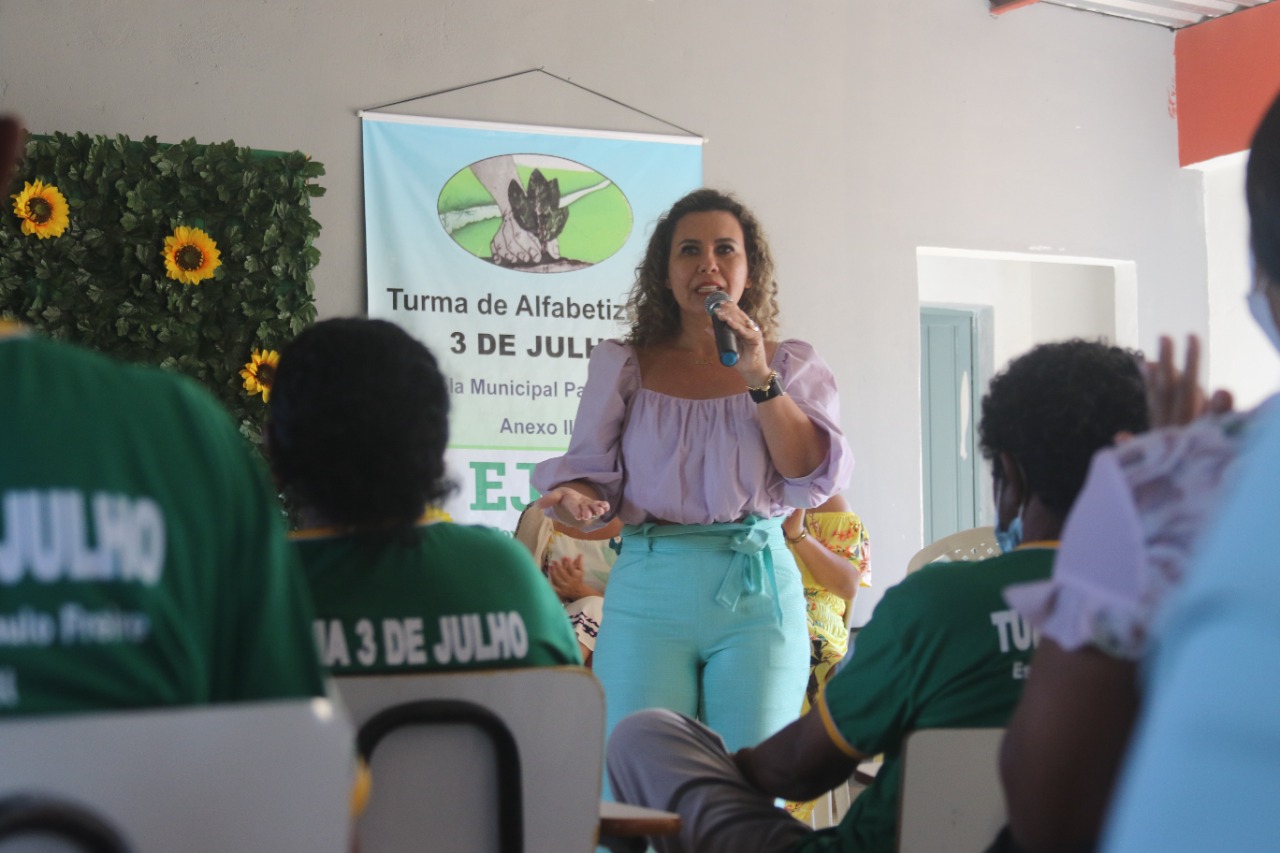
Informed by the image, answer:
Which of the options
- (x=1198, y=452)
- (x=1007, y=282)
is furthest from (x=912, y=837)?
(x=1007, y=282)

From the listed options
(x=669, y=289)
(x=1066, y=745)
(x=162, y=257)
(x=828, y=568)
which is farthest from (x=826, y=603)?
(x=1066, y=745)

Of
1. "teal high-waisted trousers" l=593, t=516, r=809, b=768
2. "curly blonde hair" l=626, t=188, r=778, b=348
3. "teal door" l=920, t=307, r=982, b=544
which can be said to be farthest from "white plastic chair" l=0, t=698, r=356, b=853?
"teal door" l=920, t=307, r=982, b=544

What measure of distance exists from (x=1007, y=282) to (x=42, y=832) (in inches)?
327

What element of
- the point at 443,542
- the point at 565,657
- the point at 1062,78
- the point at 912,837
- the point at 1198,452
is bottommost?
the point at 912,837

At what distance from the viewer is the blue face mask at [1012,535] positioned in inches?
68.3

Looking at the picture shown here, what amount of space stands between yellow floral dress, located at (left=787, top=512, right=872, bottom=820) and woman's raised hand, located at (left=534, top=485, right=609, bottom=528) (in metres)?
1.23

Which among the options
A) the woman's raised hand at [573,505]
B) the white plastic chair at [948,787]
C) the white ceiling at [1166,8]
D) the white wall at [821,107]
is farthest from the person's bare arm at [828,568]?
the white ceiling at [1166,8]

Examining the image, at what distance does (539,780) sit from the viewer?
147cm

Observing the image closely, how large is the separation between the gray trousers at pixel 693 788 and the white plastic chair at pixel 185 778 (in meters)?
0.96

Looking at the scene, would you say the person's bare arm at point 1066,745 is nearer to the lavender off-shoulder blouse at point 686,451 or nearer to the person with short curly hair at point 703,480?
the person with short curly hair at point 703,480

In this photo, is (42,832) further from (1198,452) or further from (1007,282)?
(1007,282)

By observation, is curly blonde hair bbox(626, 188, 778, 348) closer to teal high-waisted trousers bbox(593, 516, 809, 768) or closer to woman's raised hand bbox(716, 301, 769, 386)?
woman's raised hand bbox(716, 301, 769, 386)

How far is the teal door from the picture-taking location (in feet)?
26.1

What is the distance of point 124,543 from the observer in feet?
2.91
